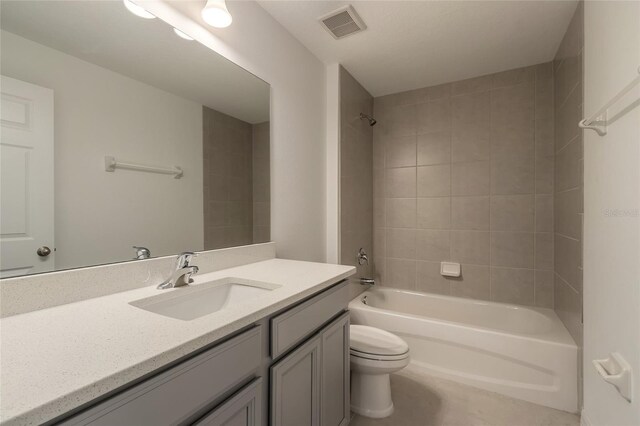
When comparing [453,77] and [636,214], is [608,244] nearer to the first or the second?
[636,214]

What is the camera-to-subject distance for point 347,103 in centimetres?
242

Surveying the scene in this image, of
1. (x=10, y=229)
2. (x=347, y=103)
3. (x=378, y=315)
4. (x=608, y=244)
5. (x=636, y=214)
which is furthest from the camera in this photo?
(x=347, y=103)

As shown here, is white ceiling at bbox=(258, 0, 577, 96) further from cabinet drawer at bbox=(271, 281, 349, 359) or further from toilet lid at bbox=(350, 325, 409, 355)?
toilet lid at bbox=(350, 325, 409, 355)

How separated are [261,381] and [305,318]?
27cm

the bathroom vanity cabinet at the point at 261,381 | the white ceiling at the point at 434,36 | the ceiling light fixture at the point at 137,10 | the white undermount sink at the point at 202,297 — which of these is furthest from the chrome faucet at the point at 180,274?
the white ceiling at the point at 434,36

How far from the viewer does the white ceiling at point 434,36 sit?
1647 mm

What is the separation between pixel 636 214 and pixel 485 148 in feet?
5.30

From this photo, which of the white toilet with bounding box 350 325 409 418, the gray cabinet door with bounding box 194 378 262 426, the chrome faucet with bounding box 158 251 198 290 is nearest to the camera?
the gray cabinet door with bounding box 194 378 262 426

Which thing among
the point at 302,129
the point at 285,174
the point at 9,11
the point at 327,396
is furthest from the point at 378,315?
the point at 9,11

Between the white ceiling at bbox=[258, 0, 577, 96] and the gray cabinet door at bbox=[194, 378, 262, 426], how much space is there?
1885 millimetres

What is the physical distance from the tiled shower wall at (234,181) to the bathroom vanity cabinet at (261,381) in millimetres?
597

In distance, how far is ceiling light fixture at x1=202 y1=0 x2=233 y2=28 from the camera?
119cm

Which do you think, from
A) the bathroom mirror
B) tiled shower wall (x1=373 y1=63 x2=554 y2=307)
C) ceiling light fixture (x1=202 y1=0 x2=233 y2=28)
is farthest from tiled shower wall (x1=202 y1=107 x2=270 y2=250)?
tiled shower wall (x1=373 y1=63 x2=554 y2=307)

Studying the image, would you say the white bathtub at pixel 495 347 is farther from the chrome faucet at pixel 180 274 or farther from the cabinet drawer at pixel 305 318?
the chrome faucet at pixel 180 274
